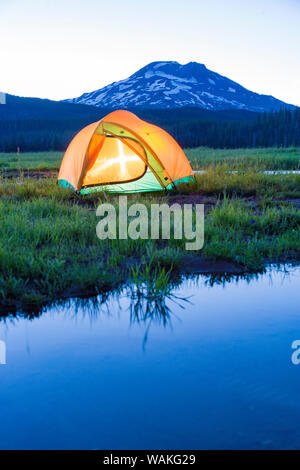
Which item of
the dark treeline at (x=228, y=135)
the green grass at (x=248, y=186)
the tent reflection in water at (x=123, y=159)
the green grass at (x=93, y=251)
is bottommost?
the green grass at (x=93, y=251)

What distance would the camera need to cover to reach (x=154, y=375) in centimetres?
236

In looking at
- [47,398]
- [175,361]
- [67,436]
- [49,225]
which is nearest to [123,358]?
[175,361]

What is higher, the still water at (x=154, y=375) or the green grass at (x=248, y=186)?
the green grass at (x=248, y=186)

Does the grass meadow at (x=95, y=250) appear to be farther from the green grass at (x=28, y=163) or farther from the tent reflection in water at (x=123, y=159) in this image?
the green grass at (x=28, y=163)

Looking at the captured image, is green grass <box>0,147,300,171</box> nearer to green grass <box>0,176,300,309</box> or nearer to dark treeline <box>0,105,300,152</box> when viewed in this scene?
green grass <box>0,176,300,309</box>

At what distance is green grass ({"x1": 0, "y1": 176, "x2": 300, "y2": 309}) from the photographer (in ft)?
12.1

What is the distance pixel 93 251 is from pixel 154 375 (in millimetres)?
2410

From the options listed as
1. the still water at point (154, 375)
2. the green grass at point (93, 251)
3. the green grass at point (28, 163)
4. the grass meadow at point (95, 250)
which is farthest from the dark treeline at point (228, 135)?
the still water at point (154, 375)

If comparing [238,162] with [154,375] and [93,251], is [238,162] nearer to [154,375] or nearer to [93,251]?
[93,251]

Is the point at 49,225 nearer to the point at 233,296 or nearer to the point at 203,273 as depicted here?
the point at 203,273

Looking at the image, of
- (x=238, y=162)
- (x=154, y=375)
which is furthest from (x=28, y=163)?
(x=154, y=375)

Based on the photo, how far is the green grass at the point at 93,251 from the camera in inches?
145

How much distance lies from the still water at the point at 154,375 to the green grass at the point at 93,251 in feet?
1.05

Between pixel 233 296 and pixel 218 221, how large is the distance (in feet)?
7.52
